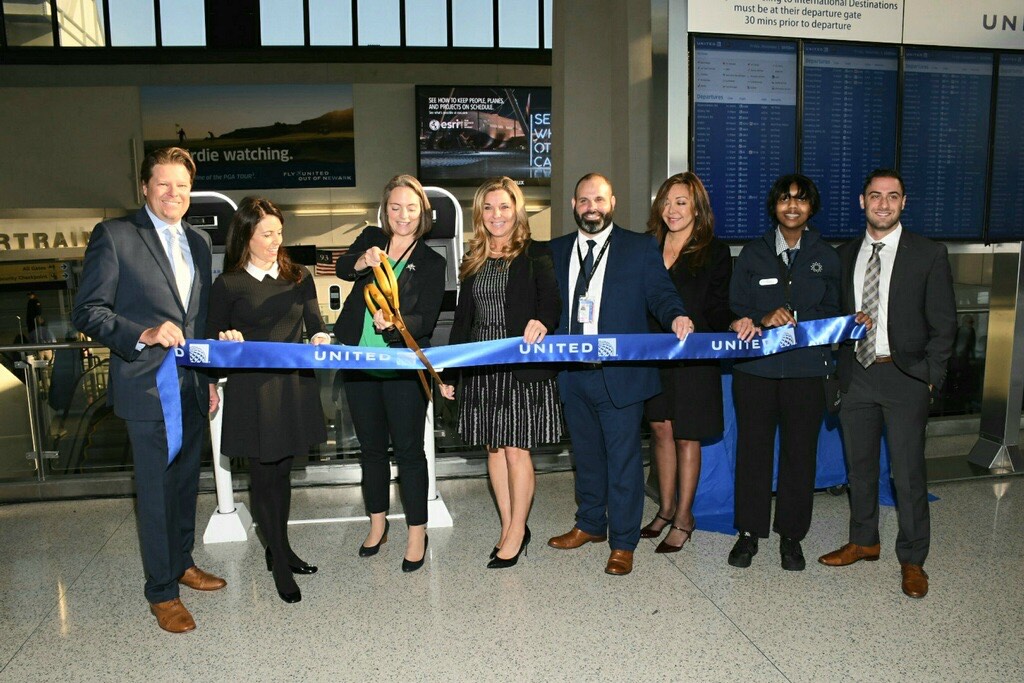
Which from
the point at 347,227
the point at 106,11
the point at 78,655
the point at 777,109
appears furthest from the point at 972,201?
the point at 106,11

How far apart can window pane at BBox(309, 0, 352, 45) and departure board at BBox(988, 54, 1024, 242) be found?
1104cm

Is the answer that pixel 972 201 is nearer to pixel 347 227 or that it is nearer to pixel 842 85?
pixel 842 85

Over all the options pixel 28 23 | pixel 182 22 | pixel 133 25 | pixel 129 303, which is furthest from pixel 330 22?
pixel 129 303

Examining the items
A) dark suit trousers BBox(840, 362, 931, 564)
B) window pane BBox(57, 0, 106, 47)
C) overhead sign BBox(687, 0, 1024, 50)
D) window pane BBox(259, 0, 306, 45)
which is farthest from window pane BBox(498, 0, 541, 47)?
dark suit trousers BBox(840, 362, 931, 564)

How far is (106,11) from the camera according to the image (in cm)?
1303

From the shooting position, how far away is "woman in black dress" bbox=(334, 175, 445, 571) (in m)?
3.10

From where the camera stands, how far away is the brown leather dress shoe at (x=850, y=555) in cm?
333

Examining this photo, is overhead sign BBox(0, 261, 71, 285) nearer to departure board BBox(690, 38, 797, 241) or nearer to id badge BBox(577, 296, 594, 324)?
departure board BBox(690, 38, 797, 241)

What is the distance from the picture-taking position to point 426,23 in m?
13.4

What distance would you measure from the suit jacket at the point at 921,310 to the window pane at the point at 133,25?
1328 centimetres

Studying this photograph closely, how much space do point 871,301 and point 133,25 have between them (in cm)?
1357

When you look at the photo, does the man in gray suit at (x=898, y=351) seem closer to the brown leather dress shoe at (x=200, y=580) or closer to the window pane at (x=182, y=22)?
the brown leather dress shoe at (x=200, y=580)

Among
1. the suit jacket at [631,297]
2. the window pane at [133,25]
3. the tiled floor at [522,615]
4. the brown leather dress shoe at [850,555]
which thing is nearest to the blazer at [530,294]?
the suit jacket at [631,297]

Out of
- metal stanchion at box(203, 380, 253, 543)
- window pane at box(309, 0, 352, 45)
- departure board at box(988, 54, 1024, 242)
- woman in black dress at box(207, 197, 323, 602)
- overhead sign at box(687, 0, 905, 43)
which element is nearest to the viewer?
woman in black dress at box(207, 197, 323, 602)
